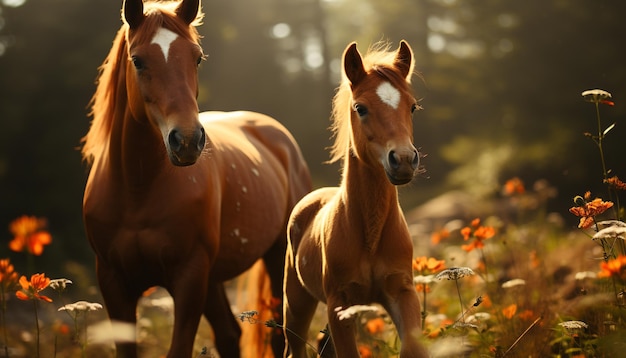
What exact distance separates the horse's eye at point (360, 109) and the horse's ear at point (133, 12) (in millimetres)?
1503

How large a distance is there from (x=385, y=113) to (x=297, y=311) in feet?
5.21

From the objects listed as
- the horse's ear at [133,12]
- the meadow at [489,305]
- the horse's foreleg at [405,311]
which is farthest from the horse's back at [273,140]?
the horse's foreleg at [405,311]

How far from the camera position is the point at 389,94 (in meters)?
4.07

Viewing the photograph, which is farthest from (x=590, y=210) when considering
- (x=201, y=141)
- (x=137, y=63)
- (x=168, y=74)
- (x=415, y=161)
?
(x=137, y=63)

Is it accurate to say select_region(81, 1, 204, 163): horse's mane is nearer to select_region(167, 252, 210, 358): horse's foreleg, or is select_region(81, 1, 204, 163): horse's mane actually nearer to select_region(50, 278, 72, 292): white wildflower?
select_region(167, 252, 210, 358): horse's foreleg

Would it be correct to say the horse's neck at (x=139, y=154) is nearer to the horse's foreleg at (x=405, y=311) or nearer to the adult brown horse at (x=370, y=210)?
the adult brown horse at (x=370, y=210)

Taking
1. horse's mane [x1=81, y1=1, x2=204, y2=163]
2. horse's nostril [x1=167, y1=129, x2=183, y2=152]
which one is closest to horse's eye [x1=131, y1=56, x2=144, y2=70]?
horse's mane [x1=81, y1=1, x2=204, y2=163]

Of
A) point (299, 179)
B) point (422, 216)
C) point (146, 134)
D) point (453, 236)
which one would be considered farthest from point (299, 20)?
point (146, 134)

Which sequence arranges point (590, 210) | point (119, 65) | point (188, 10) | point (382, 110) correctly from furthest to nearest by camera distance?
point (119, 65), point (188, 10), point (382, 110), point (590, 210)

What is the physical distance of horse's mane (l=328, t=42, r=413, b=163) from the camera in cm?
419

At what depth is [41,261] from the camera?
15.4m

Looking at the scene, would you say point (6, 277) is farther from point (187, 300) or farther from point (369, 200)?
point (369, 200)

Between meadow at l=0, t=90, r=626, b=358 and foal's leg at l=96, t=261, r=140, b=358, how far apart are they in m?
0.09

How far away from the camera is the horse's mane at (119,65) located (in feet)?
15.3
